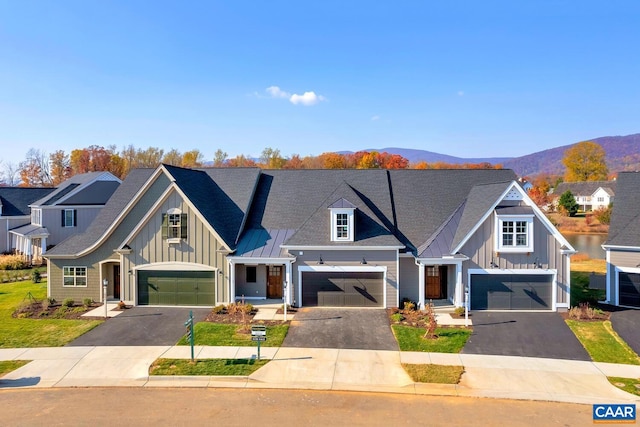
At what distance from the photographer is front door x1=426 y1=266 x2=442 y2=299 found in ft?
77.4

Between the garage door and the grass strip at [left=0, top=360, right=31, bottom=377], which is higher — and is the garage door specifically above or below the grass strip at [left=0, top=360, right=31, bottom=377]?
above

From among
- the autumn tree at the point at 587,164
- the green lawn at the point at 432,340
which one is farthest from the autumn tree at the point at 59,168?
the autumn tree at the point at 587,164

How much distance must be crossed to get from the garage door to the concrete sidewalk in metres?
5.80

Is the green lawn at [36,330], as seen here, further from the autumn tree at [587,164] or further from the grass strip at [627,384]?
the autumn tree at [587,164]

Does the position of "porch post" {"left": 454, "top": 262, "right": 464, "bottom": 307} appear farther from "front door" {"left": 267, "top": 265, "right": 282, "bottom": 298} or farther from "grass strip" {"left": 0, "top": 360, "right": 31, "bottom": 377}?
"grass strip" {"left": 0, "top": 360, "right": 31, "bottom": 377}

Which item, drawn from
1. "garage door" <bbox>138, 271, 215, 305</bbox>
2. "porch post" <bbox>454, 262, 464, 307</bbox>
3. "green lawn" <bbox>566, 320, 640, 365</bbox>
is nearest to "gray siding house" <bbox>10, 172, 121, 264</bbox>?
"garage door" <bbox>138, 271, 215, 305</bbox>

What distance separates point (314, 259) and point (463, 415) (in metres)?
11.6

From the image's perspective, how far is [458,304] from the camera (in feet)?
70.8

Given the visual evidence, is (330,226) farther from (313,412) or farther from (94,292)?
(94,292)

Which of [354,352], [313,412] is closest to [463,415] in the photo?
[313,412]

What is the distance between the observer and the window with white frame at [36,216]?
130 ft

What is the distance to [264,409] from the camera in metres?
12.3

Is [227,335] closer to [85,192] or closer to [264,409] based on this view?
[264,409]

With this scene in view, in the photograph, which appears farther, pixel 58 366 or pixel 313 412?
pixel 58 366
